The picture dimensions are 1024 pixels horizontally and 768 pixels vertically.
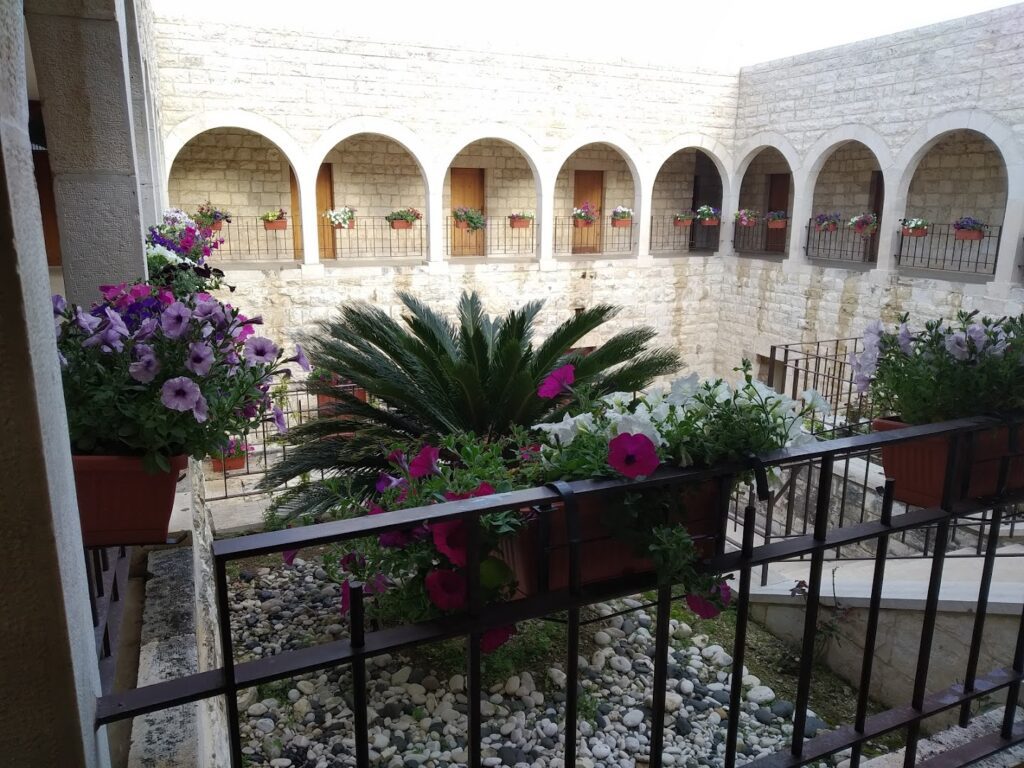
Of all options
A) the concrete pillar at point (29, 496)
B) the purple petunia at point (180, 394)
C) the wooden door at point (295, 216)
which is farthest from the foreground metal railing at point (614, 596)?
the wooden door at point (295, 216)

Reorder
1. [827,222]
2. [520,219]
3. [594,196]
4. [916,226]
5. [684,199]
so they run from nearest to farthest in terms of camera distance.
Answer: [916,226]
[827,222]
[520,219]
[594,196]
[684,199]

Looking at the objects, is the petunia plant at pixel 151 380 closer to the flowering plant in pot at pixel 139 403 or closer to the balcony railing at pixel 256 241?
the flowering plant in pot at pixel 139 403

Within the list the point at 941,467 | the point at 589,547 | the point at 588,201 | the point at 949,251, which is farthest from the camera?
the point at 588,201

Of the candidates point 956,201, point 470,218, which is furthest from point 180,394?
point 956,201

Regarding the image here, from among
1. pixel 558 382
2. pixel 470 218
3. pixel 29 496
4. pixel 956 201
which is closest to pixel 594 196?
pixel 470 218

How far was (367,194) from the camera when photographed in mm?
14398

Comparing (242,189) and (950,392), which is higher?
(242,189)

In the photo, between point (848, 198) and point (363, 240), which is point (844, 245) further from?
point (363, 240)

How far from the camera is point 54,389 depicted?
92 cm

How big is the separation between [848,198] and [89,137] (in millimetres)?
14262

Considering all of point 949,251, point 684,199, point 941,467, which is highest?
point 684,199

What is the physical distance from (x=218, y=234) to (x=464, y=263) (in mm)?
4370

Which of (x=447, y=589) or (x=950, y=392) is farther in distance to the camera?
(x=950, y=392)

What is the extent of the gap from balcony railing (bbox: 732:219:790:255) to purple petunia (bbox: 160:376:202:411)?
14.7 metres
